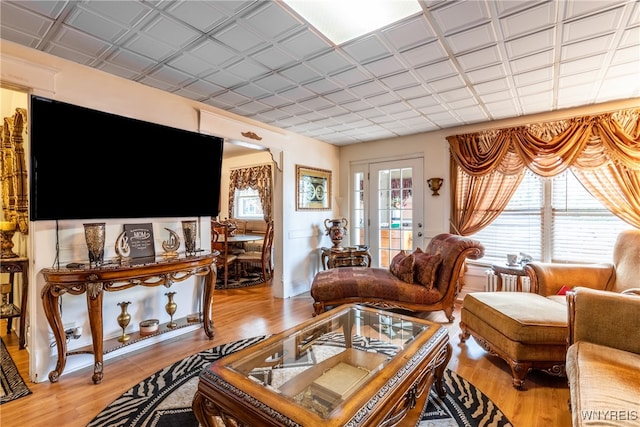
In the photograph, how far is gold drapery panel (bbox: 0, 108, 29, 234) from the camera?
2.65 metres

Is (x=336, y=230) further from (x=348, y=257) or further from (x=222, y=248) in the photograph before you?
(x=222, y=248)

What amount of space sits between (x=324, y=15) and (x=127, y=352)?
304 cm

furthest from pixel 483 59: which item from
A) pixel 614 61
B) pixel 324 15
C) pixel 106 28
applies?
pixel 106 28

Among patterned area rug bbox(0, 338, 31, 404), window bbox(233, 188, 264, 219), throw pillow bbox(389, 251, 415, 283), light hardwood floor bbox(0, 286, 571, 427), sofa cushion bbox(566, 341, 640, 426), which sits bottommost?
light hardwood floor bbox(0, 286, 571, 427)

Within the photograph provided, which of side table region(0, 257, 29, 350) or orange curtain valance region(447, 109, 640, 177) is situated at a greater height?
orange curtain valance region(447, 109, 640, 177)

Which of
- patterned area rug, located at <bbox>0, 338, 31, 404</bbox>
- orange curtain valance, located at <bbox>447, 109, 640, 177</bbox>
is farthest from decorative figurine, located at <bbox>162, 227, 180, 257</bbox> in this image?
orange curtain valance, located at <bbox>447, 109, 640, 177</bbox>

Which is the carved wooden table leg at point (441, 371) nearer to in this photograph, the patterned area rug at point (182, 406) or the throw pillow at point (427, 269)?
the patterned area rug at point (182, 406)

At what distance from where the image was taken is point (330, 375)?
1.67 metres

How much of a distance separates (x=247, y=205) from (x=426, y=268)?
483cm

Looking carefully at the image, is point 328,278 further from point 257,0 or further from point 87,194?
point 257,0

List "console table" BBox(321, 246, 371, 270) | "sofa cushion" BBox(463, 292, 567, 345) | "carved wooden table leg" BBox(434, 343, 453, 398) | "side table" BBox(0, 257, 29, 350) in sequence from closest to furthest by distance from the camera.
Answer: "carved wooden table leg" BBox(434, 343, 453, 398), "sofa cushion" BBox(463, 292, 567, 345), "side table" BBox(0, 257, 29, 350), "console table" BBox(321, 246, 371, 270)

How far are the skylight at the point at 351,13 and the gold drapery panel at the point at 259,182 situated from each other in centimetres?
460

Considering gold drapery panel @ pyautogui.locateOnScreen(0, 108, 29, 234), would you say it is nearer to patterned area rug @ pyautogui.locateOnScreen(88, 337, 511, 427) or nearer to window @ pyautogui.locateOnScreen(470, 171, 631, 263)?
patterned area rug @ pyautogui.locateOnScreen(88, 337, 511, 427)

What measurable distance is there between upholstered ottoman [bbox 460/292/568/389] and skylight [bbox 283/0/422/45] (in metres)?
2.18
